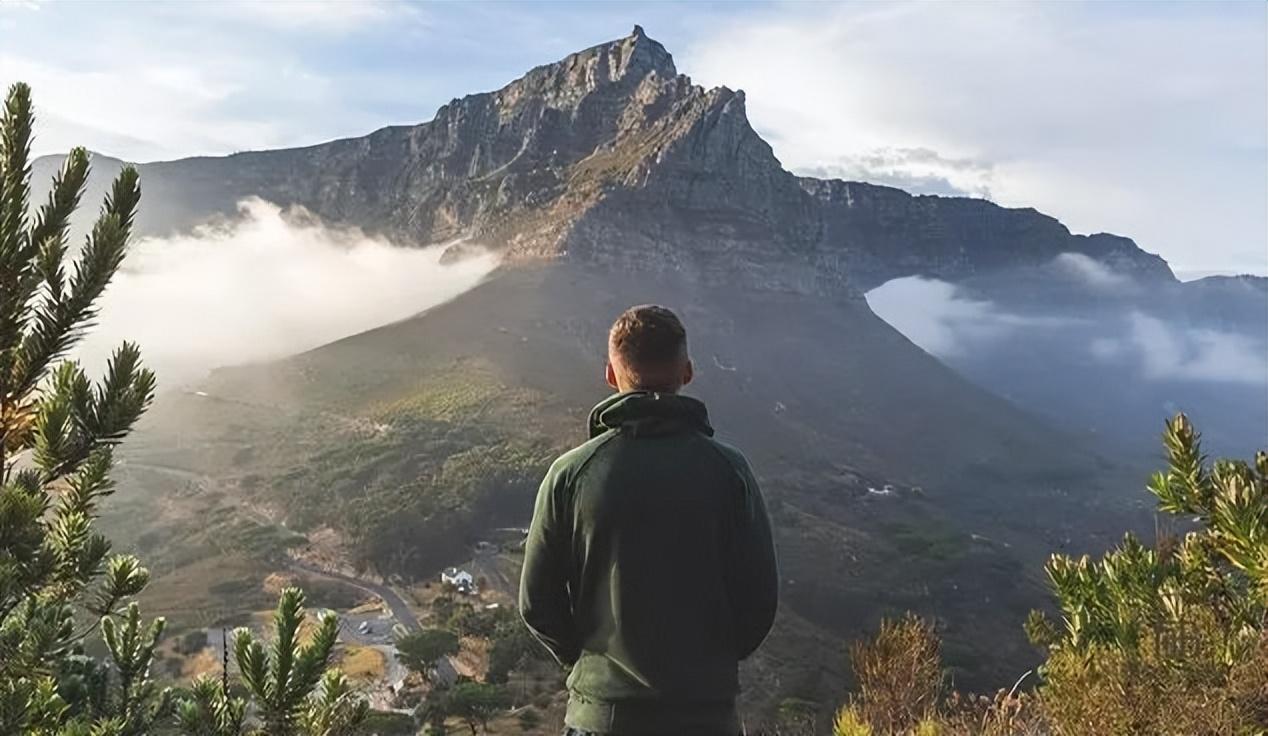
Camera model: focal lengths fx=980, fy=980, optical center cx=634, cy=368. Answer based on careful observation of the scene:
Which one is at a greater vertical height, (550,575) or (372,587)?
(550,575)

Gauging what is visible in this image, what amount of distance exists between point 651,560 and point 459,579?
7120cm

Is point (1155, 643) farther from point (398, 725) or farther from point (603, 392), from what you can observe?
point (603, 392)

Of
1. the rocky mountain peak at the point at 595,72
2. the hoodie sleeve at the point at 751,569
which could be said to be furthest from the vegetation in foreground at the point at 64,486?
the rocky mountain peak at the point at 595,72

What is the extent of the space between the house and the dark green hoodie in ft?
224

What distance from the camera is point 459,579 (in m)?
71.1

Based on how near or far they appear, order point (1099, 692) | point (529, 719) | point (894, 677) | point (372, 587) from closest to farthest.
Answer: point (1099, 692) < point (894, 677) < point (529, 719) < point (372, 587)

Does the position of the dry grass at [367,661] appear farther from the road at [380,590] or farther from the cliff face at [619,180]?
the cliff face at [619,180]

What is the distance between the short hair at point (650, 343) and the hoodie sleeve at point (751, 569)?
1.04ft

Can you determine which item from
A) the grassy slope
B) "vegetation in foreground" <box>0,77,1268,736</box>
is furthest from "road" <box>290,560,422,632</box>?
"vegetation in foreground" <box>0,77,1268,736</box>

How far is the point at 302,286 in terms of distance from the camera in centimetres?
18612

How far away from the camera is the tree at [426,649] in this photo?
47.0m

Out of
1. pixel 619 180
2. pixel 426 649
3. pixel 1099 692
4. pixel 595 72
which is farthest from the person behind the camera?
pixel 595 72

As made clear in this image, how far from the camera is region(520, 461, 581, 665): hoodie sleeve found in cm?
274

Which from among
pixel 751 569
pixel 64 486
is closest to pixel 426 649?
pixel 64 486
